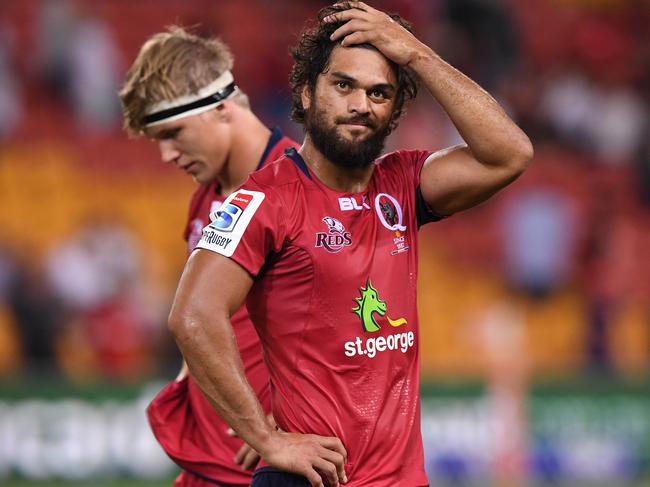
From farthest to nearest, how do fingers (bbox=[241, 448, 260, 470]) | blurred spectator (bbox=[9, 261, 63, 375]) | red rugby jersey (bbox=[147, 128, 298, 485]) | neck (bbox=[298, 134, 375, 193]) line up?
1. blurred spectator (bbox=[9, 261, 63, 375])
2. red rugby jersey (bbox=[147, 128, 298, 485])
3. fingers (bbox=[241, 448, 260, 470])
4. neck (bbox=[298, 134, 375, 193])

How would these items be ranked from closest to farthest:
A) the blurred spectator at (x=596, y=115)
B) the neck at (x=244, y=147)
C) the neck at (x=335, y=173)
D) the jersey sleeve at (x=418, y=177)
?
the neck at (x=335, y=173), the jersey sleeve at (x=418, y=177), the neck at (x=244, y=147), the blurred spectator at (x=596, y=115)

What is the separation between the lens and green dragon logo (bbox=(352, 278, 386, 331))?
13.5 feet

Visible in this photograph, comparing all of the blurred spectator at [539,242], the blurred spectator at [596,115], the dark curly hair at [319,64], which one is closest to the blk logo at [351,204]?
the dark curly hair at [319,64]

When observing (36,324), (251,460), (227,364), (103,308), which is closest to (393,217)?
(227,364)

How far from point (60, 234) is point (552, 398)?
5.41 meters

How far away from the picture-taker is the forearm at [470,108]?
4.11m

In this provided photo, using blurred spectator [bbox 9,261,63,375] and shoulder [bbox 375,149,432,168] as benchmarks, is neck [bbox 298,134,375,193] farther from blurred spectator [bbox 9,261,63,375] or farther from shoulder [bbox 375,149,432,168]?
blurred spectator [bbox 9,261,63,375]

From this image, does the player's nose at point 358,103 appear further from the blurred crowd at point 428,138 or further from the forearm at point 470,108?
the blurred crowd at point 428,138

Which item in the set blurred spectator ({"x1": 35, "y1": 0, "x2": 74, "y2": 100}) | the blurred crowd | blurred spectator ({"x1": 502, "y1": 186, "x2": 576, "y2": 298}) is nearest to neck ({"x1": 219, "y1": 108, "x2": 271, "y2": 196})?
the blurred crowd

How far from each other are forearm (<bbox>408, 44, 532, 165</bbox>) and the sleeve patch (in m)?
0.65

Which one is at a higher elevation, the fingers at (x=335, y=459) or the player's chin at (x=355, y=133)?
the player's chin at (x=355, y=133)

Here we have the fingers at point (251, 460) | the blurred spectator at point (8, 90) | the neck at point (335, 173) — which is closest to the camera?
the neck at point (335, 173)

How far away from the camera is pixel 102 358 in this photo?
12.3 m

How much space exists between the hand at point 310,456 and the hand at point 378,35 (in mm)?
1223
